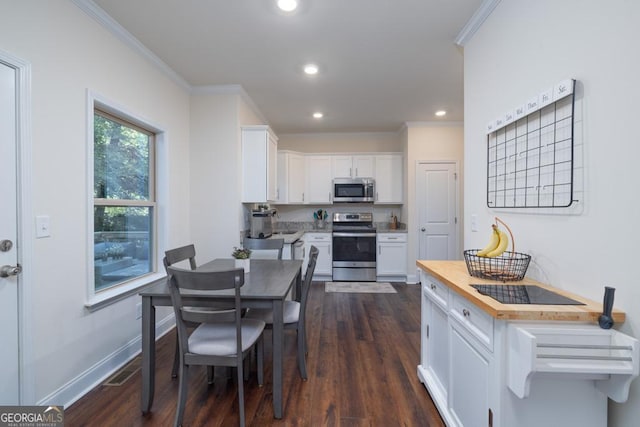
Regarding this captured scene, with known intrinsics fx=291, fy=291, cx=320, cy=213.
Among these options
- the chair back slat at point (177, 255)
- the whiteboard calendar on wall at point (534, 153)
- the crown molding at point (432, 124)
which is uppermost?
the crown molding at point (432, 124)

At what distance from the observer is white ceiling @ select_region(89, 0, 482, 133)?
206cm

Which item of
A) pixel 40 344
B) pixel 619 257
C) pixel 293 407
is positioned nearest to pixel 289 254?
pixel 293 407

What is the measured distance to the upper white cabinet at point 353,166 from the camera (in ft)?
16.7

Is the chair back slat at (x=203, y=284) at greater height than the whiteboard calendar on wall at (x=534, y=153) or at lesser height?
lesser

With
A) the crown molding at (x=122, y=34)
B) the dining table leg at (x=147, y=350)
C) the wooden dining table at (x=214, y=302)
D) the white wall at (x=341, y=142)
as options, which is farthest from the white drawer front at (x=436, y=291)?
the white wall at (x=341, y=142)

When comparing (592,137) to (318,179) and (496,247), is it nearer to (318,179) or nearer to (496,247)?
(496,247)

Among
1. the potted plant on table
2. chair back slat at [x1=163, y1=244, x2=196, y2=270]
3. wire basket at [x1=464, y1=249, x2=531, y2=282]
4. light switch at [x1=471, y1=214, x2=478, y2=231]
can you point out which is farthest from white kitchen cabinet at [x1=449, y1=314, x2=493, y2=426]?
chair back slat at [x1=163, y1=244, x2=196, y2=270]

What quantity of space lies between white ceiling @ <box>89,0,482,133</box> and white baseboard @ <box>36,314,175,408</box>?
2.52 metres

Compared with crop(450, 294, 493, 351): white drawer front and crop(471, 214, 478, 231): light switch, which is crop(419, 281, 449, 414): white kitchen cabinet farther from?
crop(471, 214, 478, 231): light switch

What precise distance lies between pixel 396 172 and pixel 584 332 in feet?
13.8

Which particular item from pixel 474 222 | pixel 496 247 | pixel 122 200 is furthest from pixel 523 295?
pixel 122 200

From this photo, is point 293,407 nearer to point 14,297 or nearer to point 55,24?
point 14,297

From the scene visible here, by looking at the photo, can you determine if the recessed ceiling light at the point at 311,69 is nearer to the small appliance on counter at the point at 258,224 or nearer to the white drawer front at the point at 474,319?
the small appliance on counter at the point at 258,224

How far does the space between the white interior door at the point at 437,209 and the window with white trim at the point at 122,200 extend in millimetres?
3751
